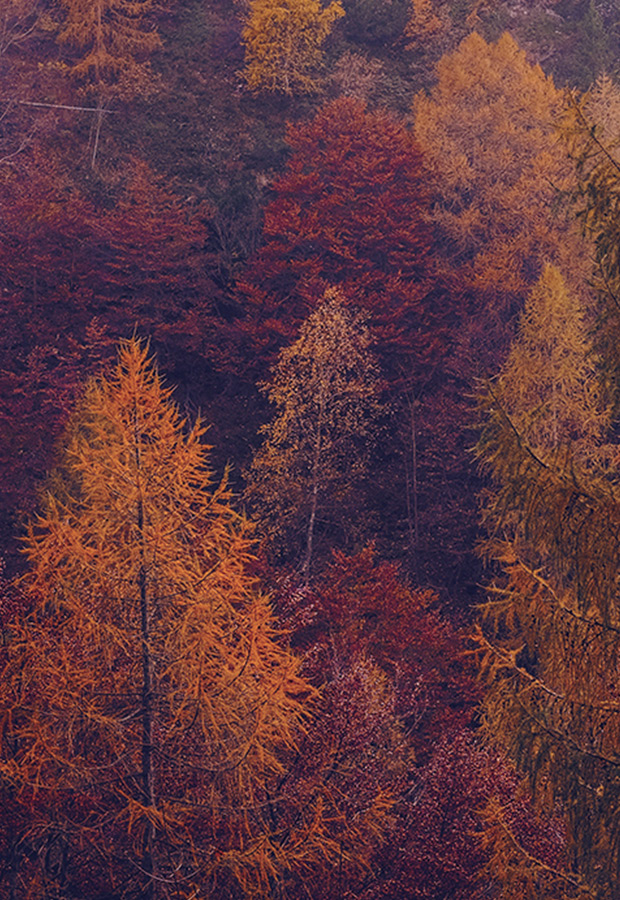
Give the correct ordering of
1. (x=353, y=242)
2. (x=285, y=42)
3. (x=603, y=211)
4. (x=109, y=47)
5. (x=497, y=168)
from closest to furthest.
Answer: (x=603, y=211) < (x=353, y=242) < (x=497, y=168) < (x=285, y=42) < (x=109, y=47)

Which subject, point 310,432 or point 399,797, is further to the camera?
point 310,432

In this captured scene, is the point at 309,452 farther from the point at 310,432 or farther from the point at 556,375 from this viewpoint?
the point at 556,375

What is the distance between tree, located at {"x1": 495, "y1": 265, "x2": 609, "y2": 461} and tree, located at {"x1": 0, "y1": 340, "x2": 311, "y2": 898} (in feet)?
41.4

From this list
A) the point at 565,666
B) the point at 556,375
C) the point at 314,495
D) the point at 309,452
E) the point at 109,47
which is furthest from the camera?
the point at 109,47

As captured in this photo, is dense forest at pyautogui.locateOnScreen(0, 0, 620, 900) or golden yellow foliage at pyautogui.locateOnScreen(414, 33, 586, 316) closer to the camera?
dense forest at pyautogui.locateOnScreen(0, 0, 620, 900)

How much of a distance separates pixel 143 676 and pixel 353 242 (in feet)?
71.5

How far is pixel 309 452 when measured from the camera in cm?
2523

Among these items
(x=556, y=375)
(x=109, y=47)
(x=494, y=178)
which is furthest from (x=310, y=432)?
(x=109, y=47)

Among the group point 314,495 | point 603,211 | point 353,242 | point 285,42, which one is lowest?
point 314,495

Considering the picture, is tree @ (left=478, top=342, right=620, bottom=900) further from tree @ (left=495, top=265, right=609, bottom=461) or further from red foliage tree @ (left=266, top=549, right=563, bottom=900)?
tree @ (left=495, top=265, right=609, bottom=461)

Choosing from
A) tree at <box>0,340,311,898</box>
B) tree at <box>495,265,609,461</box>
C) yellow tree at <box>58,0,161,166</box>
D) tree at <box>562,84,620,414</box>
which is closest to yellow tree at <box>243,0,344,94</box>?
yellow tree at <box>58,0,161,166</box>

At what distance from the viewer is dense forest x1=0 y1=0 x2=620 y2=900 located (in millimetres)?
8898

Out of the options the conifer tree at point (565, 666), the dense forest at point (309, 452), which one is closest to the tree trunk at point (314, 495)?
the dense forest at point (309, 452)

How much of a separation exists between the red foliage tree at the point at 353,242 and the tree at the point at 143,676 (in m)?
17.6
